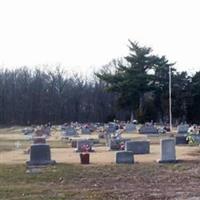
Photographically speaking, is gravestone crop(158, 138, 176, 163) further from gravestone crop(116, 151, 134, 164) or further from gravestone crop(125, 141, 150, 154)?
gravestone crop(125, 141, 150, 154)

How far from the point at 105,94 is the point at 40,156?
67.0 meters

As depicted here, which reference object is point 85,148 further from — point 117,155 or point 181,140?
point 181,140

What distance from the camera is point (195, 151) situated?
88.1 ft

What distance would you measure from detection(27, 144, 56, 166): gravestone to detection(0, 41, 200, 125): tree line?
44.7 metres

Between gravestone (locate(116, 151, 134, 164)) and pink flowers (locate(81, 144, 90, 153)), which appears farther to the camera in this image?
pink flowers (locate(81, 144, 90, 153))

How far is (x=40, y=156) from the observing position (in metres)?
21.5

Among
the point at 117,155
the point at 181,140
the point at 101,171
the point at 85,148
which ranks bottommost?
the point at 101,171

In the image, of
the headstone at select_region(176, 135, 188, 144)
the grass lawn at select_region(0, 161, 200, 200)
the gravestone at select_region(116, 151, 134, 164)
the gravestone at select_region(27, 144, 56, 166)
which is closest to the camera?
the grass lawn at select_region(0, 161, 200, 200)

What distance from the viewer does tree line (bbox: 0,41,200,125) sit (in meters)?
67.4

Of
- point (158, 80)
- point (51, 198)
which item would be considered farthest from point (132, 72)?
point (51, 198)

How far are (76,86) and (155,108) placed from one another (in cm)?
2534

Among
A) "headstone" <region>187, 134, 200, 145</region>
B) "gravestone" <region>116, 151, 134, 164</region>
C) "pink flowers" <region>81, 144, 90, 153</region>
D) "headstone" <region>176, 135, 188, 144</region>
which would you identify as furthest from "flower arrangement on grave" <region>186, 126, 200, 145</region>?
"gravestone" <region>116, 151, 134, 164</region>

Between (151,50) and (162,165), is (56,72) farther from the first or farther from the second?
(162,165)

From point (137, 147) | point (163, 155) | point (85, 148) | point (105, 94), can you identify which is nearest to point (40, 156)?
point (163, 155)
